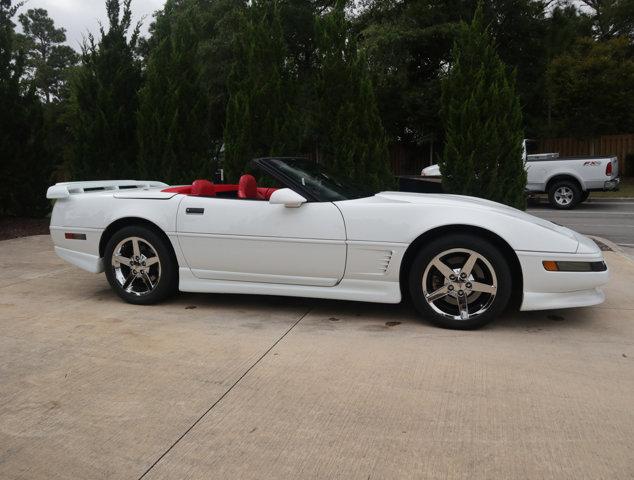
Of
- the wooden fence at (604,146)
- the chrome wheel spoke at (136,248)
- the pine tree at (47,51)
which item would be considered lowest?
the chrome wheel spoke at (136,248)

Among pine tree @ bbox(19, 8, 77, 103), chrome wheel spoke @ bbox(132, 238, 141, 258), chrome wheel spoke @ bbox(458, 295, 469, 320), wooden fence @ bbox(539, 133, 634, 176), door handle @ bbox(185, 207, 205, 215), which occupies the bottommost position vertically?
chrome wheel spoke @ bbox(458, 295, 469, 320)

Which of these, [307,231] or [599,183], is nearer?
[307,231]

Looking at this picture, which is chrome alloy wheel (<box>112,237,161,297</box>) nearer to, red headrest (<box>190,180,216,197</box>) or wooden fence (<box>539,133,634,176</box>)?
red headrest (<box>190,180,216,197</box>)

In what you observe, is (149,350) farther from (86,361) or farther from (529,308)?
(529,308)

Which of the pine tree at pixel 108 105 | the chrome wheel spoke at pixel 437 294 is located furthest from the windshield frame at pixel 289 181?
the pine tree at pixel 108 105

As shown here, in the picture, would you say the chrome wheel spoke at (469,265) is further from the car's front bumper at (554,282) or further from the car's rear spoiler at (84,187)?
the car's rear spoiler at (84,187)

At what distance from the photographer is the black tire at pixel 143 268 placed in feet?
15.5

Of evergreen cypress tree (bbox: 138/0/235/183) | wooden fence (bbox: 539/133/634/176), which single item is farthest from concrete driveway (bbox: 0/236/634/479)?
wooden fence (bbox: 539/133/634/176)

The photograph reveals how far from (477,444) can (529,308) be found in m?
1.70

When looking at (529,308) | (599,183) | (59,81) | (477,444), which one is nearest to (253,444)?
(477,444)

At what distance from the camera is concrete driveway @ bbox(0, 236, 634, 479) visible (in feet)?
7.88

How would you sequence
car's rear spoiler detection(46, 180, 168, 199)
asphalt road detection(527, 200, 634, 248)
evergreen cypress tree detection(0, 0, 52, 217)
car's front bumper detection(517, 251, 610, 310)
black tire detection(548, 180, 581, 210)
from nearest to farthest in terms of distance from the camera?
car's front bumper detection(517, 251, 610, 310)
car's rear spoiler detection(46, 180, 168, 199)
evergreen cypress tree detection(0, 0, 52, 217)
asphalt road detection(527, 200, 634, 248)
black tire detection(548, 180, 581, 210)

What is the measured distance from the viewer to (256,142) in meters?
8.07

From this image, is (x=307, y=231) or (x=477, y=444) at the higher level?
(x=307, y=231)
